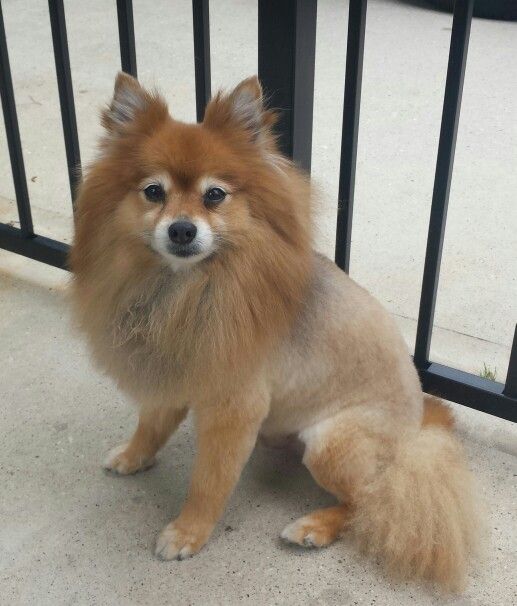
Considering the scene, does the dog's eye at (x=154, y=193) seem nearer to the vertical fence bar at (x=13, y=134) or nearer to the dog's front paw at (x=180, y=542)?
the dog's front paw at (x=180, y=542)

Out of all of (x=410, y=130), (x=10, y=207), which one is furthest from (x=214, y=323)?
(x=410, y=130)

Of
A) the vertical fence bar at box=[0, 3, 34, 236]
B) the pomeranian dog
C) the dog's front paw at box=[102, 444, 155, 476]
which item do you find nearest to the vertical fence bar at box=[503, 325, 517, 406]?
the pomeranian dog

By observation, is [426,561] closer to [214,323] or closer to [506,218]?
[214,323]

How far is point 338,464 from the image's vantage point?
1.70 m

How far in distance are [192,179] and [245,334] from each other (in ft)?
1.13

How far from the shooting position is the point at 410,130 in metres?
3.98

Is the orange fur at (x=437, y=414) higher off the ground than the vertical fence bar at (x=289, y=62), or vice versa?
the vertical fence bar at (x=289, y=62)

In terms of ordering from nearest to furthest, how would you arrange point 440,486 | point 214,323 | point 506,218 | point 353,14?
point 214,323 → point 440,486 → point 353,14 → point 506,218

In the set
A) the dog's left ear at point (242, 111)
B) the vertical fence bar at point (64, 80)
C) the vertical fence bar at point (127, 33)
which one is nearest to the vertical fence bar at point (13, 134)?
the vertical fence bar at point (64, 80)

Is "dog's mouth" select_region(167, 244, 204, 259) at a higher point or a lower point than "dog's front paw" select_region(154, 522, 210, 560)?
higher

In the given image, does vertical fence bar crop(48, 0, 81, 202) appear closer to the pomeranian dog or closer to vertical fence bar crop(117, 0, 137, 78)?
vertical fence bar crop(117, 0, 137, 78)

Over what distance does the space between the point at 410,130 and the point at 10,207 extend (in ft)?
6.75

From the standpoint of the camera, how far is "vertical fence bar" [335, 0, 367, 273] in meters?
1.83

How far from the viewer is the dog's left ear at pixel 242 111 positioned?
4.95 feet
